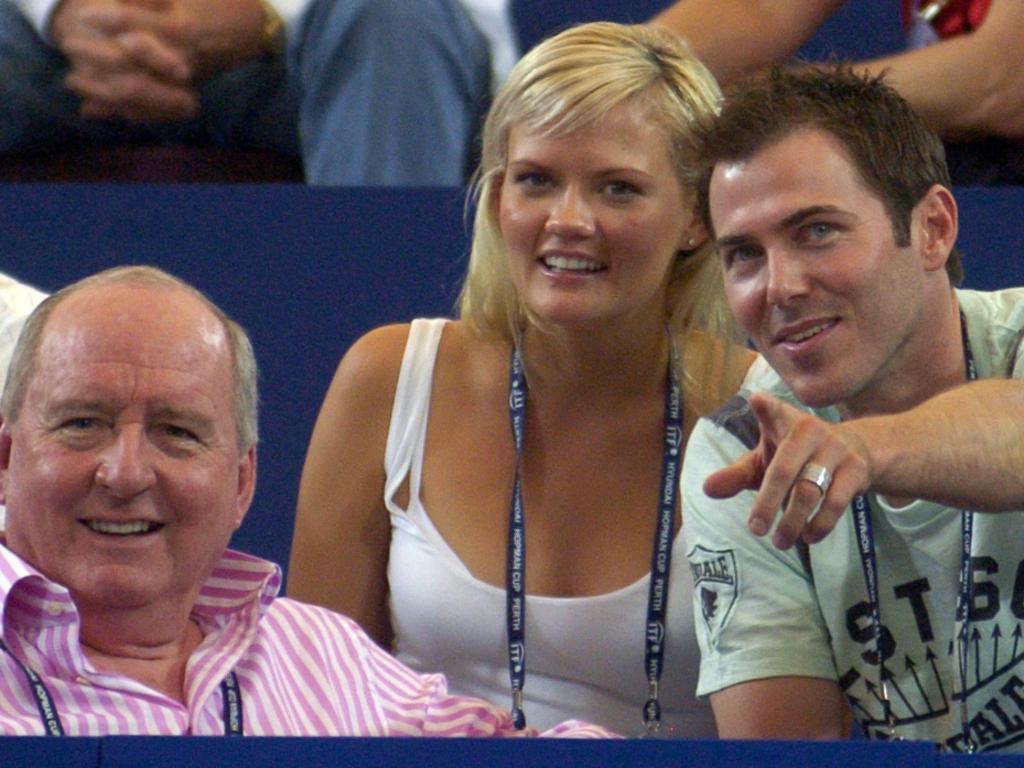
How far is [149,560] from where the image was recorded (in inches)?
55.7

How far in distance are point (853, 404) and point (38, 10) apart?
43.8 inches

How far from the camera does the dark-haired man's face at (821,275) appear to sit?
1.55 m

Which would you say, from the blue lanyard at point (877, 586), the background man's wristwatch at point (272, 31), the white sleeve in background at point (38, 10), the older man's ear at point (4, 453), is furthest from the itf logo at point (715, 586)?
the white sleeve in background at point (38, 10)

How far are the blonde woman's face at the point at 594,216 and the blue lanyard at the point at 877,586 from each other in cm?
37

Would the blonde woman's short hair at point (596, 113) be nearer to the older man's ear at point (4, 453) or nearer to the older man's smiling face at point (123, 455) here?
the older man's smiling face at point (123, 455)

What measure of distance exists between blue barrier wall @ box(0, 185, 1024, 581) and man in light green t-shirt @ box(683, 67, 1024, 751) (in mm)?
543

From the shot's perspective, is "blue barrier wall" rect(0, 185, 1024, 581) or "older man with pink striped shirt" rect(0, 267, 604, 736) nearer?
"older man with pink striped shirt" rect(0, 267, 604, 736)

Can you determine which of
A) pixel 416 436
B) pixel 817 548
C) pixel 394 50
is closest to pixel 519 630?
pixel 416 436

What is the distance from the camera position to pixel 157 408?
1436mm

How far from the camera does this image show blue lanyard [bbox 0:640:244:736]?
1.32 m

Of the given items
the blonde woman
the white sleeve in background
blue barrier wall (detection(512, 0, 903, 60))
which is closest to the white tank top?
the blonde woman

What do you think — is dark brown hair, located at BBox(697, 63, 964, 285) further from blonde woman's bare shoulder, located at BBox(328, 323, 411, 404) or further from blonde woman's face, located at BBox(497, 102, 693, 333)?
blonde woman's bare shoulder, located at BBox(328, 323, 411, 404)

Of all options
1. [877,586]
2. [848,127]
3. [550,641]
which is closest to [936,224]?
[848,127]

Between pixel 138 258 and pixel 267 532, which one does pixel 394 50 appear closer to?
pixel 138 258
